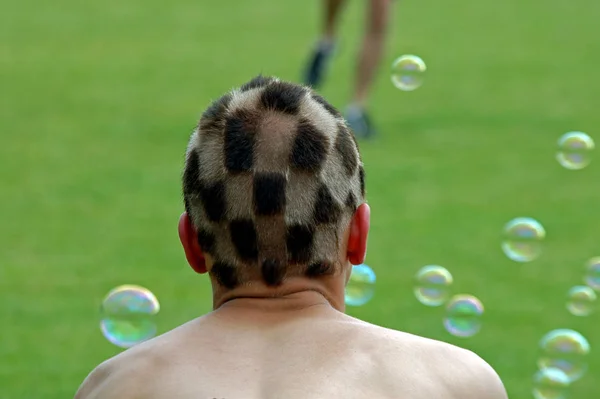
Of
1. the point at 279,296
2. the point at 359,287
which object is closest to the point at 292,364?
the point at 279,296

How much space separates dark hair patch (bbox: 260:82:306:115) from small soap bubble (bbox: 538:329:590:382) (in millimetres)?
1915

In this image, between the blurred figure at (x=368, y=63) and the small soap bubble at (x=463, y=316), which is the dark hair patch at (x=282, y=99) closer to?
the small soap bubble at (x=463, y=316)

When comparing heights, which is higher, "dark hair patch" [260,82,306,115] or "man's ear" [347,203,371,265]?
"dark hair patch" [260,82,306,115]

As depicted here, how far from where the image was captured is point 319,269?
2172 millimetres

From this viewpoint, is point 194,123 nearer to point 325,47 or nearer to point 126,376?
point 325,47

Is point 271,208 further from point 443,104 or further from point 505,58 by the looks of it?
point 505,58

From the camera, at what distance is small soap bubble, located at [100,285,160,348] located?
10.9ft

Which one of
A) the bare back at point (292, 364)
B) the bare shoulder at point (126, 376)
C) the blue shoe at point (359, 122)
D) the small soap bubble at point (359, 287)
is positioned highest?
the bare back at point (292, 364)

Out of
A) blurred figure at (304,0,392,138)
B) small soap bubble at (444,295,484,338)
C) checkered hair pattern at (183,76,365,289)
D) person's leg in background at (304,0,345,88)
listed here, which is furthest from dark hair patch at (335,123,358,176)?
person's leg in background at (304,0,345,88)

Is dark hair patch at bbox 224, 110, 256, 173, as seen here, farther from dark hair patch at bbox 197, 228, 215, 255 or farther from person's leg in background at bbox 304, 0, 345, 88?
person's leg in background at bbox 304, 0, 345, 88

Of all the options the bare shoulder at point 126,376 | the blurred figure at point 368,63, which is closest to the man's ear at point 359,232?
the bare shoulder at point 126,376

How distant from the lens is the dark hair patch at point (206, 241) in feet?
7.19

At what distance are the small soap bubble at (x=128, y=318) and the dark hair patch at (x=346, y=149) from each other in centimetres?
122

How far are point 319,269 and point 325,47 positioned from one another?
23.7 ft
